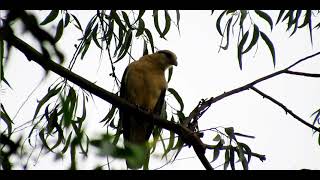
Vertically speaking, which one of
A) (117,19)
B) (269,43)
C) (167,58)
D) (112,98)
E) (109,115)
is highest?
(167,58)

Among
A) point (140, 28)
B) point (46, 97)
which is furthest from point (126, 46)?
point (46, 97)

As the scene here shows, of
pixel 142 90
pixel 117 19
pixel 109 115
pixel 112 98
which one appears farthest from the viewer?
pixel 142 90

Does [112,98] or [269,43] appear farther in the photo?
[269,43]

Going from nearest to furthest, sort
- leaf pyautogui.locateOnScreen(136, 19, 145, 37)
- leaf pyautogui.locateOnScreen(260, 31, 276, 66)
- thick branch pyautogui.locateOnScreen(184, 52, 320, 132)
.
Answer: thick branch pyautogui.locateOnScreen(184, 52, 320, 132) < leaf pyautogui.locateOnScreen(260, 31, 276, 66) < leaf pyautogui.locateOnScreen(136, 19, 145, 37)

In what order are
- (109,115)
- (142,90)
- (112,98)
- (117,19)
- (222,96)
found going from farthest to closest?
(142,90) → (109,115) → (117,19) → (222,96) → (112,98)

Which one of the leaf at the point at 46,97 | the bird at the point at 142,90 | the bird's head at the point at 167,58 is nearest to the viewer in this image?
the leaf at the point at 46,97

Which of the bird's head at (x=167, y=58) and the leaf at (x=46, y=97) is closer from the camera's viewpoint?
the leaf at (x=46, y=97)

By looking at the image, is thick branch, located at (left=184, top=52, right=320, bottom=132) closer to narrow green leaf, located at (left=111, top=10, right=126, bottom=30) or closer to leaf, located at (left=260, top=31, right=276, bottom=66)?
leaf, located at (left=260, top=31, right=276, bottom=66)

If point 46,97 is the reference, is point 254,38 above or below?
above

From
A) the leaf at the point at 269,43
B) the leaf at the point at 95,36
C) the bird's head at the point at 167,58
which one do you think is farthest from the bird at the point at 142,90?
the leaf at the point at 269,43

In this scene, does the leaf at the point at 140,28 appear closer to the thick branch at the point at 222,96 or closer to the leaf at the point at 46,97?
the leaf at the point at 46,97

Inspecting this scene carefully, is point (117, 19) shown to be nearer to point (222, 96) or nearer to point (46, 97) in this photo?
point (46, 97)

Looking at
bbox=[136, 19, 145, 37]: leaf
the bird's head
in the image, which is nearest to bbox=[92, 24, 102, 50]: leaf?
bbox=[136, 19, 145, 37]: leaf
